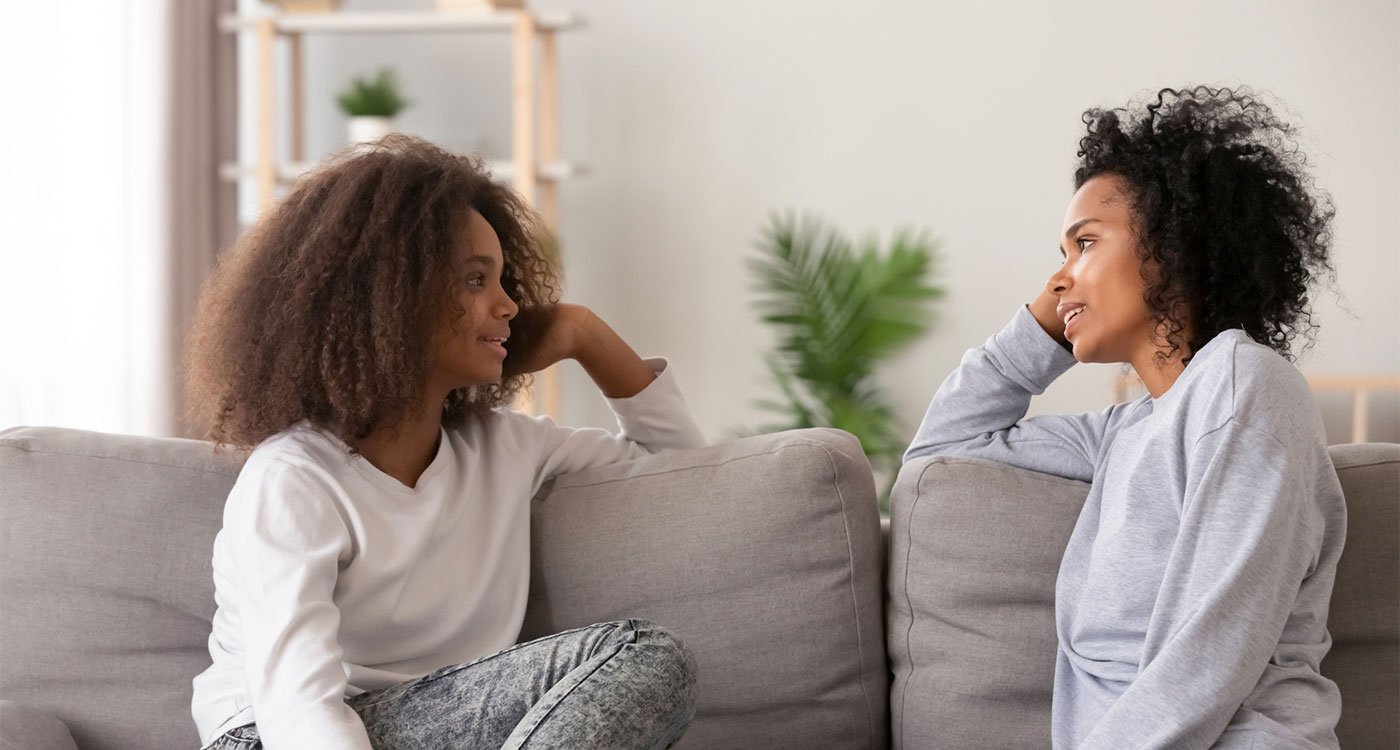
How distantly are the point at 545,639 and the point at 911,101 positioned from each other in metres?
2.90

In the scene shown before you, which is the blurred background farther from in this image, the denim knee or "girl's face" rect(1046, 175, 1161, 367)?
the denim knee

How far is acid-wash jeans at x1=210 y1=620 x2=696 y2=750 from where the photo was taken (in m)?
1.16

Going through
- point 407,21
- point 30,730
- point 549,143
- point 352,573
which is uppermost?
point 407,21

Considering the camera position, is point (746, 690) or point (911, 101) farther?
point (911, 101)

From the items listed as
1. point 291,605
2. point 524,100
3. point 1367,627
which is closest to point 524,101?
point 524,100

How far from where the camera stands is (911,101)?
384 centimetres

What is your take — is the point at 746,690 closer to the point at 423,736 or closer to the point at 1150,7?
the point at 423,736

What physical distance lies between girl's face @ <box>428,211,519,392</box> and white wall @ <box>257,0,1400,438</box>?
2.48 meters

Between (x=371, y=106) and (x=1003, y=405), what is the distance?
2.54 meters

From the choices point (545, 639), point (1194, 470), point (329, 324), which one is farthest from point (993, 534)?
point (329, 324)

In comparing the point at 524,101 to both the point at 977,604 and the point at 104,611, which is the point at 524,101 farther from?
the point at 977,604

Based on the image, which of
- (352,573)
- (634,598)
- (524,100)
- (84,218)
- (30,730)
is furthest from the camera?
(524,100)

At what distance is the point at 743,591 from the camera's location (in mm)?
1518

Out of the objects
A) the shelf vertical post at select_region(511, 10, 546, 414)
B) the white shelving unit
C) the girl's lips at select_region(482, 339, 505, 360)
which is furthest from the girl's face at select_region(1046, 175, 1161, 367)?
the shelf vertical post at select_region(511, 10, 546, 414)
